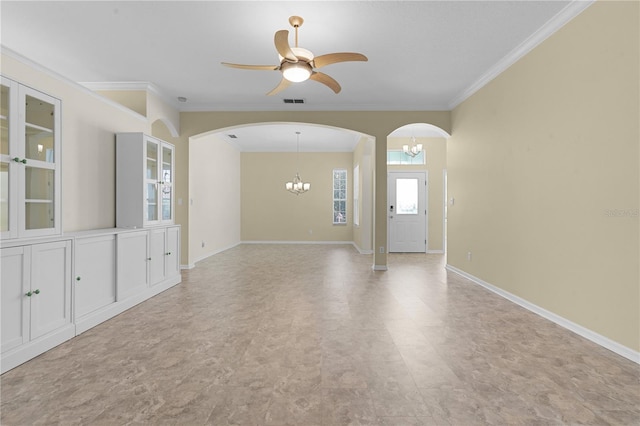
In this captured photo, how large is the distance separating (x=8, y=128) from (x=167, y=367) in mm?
2043

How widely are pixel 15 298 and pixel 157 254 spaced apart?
6.42 ft

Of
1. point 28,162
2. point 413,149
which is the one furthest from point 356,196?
point 28,162

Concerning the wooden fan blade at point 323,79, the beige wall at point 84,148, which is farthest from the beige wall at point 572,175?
the beige wall at point 84,148

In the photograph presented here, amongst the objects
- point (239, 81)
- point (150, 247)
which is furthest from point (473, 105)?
point (150, 247)

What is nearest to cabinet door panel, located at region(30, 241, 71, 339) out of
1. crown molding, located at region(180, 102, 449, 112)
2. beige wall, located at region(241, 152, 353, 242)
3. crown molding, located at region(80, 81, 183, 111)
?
crown molding, located at region(80, 81, 183, 111)

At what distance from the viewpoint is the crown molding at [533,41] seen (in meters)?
2.86

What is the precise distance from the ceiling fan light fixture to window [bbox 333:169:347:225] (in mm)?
7271

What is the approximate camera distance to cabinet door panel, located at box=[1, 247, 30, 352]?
217 centimetres

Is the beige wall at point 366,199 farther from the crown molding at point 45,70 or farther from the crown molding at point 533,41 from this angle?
the crown molding at point 45,70

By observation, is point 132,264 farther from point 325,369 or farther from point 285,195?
point 285,195

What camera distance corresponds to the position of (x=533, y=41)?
342 centimetres

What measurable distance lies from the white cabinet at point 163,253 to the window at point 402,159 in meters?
5.71

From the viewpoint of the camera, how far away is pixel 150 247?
402 cm

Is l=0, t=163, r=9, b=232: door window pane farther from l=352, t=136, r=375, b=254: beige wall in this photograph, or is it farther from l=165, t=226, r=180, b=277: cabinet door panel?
l=352, t=136, r=375, b=254: beige wall
